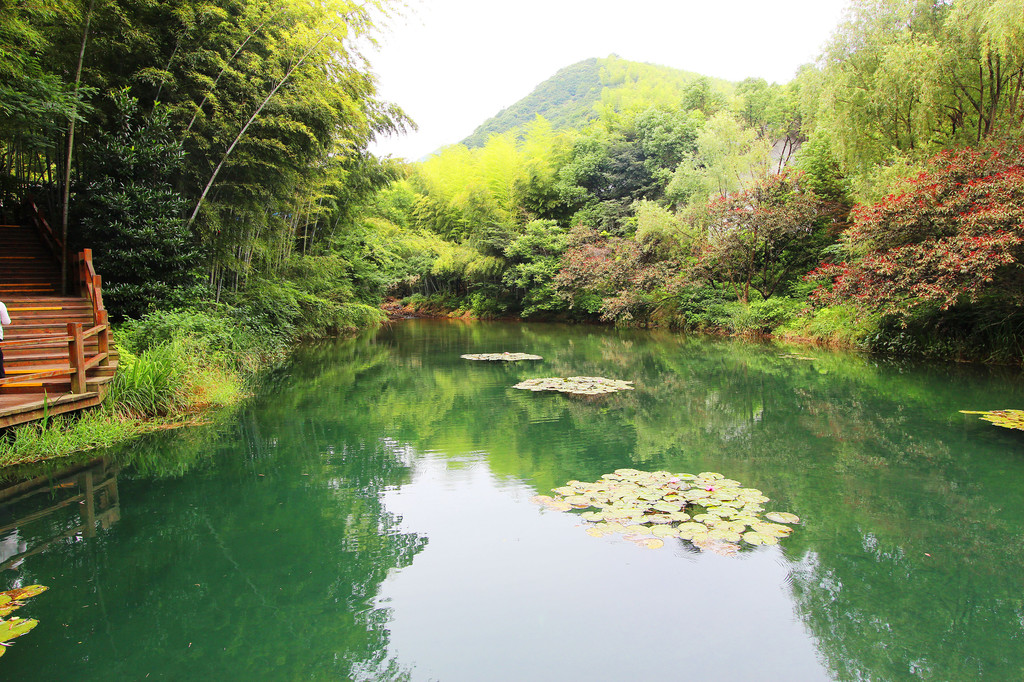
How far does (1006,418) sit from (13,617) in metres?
8.88

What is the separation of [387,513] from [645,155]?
22.6m

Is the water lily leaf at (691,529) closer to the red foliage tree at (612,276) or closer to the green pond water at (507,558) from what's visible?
the green pond water at (507,558)

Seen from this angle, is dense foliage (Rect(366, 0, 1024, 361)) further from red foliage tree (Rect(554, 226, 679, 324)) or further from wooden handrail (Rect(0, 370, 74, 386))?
wooden handrail (Rect(0, 370, 74, 386))

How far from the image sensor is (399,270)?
82.0 feet

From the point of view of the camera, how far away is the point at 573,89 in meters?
67.4

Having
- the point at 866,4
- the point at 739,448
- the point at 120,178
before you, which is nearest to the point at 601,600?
the point at 739,448

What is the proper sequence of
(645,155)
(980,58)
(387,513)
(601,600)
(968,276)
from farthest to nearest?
(645,155)
(980,58)
(968,276)
(387,513)
(601,600)

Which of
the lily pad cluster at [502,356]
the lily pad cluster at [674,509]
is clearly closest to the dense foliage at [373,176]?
the lily pad cluster at [502,356]

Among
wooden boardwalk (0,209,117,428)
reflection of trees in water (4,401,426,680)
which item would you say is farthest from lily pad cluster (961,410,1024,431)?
wooden boardwalk (0,209,117,428)

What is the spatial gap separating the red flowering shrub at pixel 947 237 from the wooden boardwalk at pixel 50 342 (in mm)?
11656

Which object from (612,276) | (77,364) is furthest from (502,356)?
(612,276)

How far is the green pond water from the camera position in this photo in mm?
2680

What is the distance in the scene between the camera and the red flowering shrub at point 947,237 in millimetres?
8508

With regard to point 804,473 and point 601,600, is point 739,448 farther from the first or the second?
point 601,600
